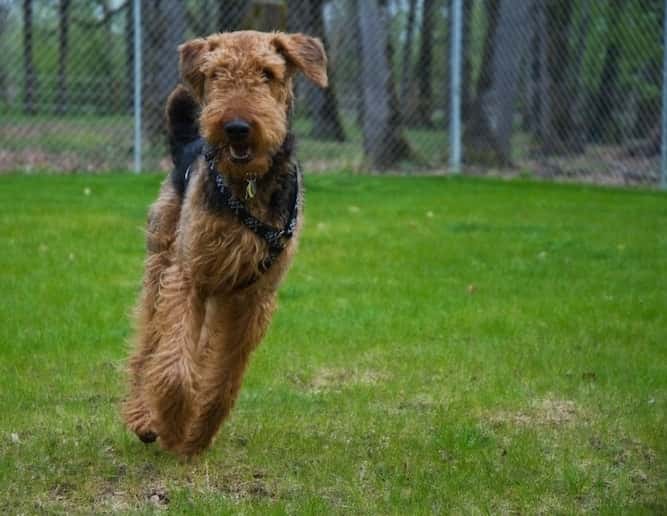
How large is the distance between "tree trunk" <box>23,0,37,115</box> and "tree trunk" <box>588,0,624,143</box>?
6475 millimetres

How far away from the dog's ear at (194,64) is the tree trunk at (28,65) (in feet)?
29.2

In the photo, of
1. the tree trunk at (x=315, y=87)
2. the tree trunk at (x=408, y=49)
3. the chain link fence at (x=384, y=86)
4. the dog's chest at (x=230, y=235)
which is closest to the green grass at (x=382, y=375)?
the dog's chest at (x=230, y=235)

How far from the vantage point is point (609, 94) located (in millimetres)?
14656

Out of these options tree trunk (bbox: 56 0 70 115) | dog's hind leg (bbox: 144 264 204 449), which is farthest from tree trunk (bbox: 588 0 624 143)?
dog's hind leg (bbox: 144 264 204 449)

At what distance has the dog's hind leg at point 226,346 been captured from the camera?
3922 millimetres

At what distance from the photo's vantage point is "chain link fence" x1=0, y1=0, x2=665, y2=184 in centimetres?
1201

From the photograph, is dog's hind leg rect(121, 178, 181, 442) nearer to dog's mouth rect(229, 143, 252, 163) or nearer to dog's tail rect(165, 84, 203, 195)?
dog's tail rect(165, 84, 203, 195)

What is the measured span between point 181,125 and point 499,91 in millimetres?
9520

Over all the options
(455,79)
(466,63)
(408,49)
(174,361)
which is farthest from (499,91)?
(174,361)

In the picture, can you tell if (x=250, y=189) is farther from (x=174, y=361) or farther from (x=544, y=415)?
(x=544, y=415)

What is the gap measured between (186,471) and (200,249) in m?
0.74

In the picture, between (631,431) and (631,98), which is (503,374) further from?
(631,98)

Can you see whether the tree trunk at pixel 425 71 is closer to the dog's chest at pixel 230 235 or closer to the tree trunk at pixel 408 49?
the tree trunk at pixel 408 49

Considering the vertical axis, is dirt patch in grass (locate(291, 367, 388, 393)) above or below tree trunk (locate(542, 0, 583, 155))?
below
